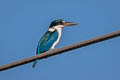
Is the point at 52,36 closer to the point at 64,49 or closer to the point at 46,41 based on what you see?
the point at 46,41

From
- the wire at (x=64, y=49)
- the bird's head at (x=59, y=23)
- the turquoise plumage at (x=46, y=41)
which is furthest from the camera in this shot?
the bird's head at (x=59, y=23)

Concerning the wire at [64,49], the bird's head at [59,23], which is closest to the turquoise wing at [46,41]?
the bird's head at [59,23]

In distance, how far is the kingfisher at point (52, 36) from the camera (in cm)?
806

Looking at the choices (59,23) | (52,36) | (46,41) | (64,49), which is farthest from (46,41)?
(64,49)

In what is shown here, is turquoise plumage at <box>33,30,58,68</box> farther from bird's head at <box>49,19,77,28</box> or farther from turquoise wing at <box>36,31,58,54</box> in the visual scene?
bird's head at <box>49,19,77,28</box>

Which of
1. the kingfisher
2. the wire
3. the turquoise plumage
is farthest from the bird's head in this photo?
the wire

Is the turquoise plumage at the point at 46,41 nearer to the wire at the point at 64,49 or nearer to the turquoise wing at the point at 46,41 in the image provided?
the turquoise wing at the point at 46,41

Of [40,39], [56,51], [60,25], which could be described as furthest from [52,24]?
[56,51]

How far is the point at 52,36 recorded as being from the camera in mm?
8703

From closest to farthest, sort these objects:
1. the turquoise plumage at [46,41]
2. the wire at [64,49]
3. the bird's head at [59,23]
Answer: the wire at [64,49]
the turquoise plumage at [46,41]
the bird's head at [59,23]

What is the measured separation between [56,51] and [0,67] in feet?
2.34

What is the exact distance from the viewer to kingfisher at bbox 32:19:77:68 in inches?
317

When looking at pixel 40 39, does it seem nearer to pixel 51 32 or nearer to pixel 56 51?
pixel 51 32

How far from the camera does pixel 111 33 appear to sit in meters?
4.47
